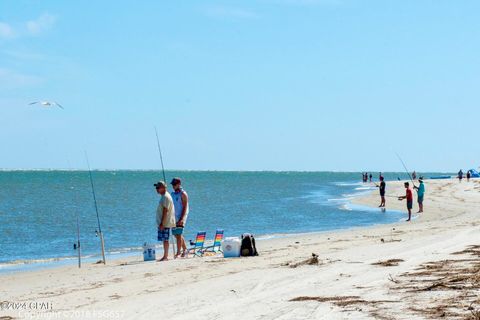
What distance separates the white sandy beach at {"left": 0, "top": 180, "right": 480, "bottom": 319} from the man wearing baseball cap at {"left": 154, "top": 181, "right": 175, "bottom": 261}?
67cm

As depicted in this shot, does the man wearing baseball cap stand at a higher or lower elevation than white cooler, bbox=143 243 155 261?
higher

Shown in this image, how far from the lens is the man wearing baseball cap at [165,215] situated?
555 inches

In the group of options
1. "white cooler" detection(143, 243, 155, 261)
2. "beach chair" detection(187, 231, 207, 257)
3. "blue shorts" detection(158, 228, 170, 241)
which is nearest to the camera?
"blue shorts" detection(158, 228, 170, 241)

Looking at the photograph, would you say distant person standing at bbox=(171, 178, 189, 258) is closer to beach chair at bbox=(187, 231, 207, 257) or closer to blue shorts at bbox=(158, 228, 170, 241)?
blue shorts at bbox=(158, 228, 170, 241)

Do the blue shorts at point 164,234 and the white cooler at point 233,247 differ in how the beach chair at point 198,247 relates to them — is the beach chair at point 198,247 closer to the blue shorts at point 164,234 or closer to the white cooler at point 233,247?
the blue shorts at point 164,234

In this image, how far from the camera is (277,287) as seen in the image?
351 inches

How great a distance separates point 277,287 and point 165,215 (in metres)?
5.66

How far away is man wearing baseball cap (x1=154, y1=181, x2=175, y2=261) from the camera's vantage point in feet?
46.3

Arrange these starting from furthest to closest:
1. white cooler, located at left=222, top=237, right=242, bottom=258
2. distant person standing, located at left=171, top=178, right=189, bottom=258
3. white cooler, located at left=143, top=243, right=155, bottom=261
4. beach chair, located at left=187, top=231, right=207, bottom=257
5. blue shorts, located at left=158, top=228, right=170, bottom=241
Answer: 1. beach chair, located at left=187, top=231, right=207, bottom=257
2. white cooler, located at left=143, top=243, right=155, bottom=261
3. distant person standing, located at left=171, top=178, right=189, bottom=258
4. blue shorts, located at left=158, top=228, right=170, bottom=241
5. white cooler, located at left=222, top=237, right=242, bottom=258

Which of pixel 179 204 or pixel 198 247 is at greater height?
pixel 179 204

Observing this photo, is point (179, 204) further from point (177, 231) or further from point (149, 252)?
point (149, 252)

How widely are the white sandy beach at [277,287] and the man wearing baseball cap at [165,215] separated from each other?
0.67m

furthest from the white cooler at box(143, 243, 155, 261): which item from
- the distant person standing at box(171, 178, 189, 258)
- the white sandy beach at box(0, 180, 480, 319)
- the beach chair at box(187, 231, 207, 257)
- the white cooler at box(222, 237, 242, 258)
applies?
the white cooler at box(222, 237, 242, 258)

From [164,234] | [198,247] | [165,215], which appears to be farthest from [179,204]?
[198,247]
